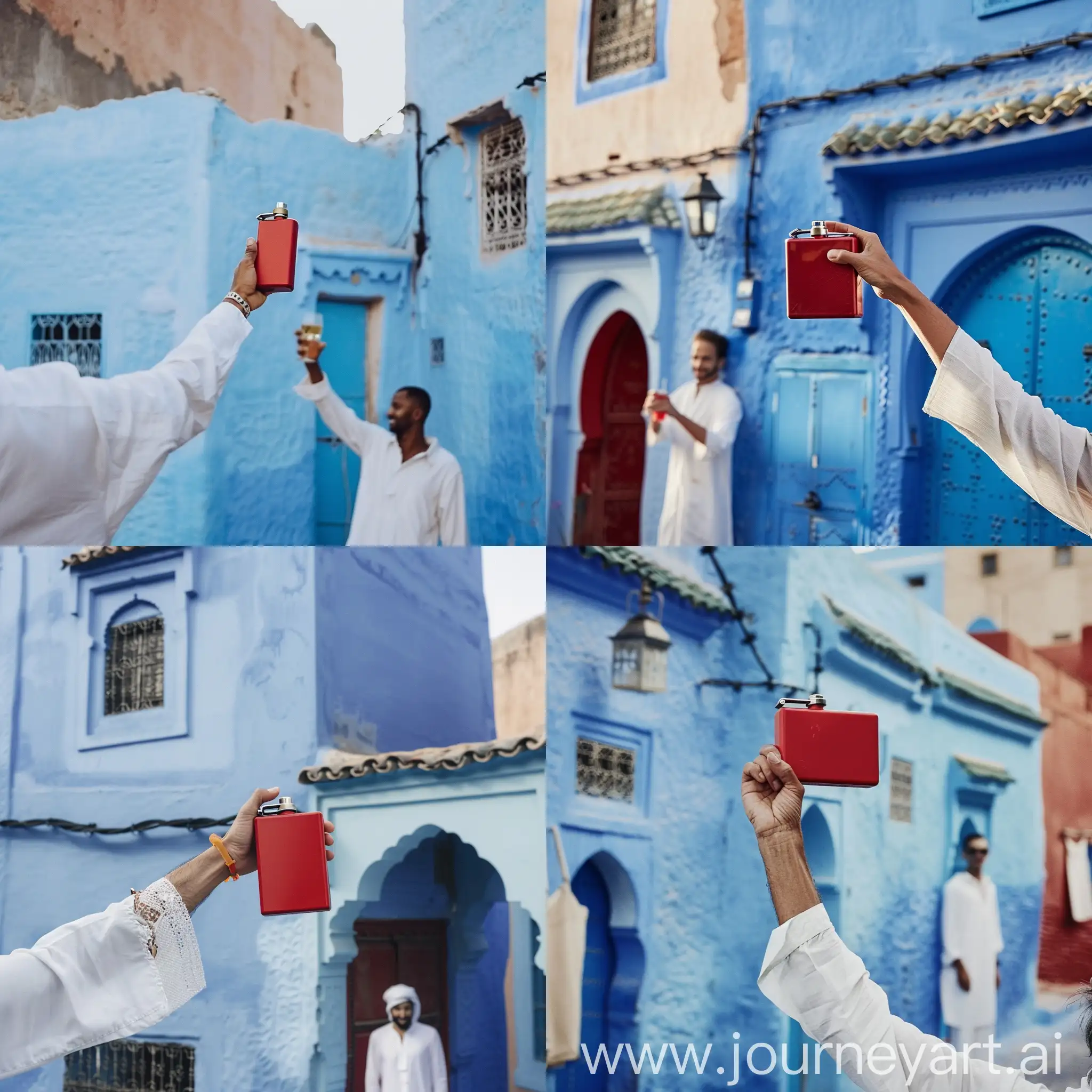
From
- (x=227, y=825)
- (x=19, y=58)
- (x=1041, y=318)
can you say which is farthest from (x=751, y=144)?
(x=227, y=825)

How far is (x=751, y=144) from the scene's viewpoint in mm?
5516

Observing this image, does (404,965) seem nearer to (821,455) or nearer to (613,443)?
(613,443)

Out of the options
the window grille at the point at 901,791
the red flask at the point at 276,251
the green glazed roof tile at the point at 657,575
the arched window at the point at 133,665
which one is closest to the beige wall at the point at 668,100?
the green glazed roof tile at the point at 657,575

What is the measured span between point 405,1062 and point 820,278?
3872mm

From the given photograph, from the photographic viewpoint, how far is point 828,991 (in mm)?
2203

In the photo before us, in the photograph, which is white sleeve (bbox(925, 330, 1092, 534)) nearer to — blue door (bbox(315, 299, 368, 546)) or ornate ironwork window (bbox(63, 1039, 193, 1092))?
blue door (bbox(315, 299, 368, 546))

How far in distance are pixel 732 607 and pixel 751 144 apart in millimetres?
1772

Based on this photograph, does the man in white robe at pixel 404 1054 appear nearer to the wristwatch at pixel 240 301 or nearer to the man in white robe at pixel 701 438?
the man in white robe at pixel 701 438

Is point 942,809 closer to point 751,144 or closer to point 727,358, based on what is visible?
point 727,358

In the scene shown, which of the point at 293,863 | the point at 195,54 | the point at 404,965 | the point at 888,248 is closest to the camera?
the point at 293,863

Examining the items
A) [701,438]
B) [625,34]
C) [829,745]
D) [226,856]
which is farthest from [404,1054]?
[625,34]

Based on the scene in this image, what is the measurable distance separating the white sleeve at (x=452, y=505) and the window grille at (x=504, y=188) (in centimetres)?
87

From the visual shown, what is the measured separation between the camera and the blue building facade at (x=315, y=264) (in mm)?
5418

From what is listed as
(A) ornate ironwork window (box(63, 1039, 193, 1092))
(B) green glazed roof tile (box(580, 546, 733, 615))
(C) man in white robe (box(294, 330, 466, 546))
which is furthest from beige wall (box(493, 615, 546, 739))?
(A) ornate ironwork window (box(63, 1039, 193, 1092))
